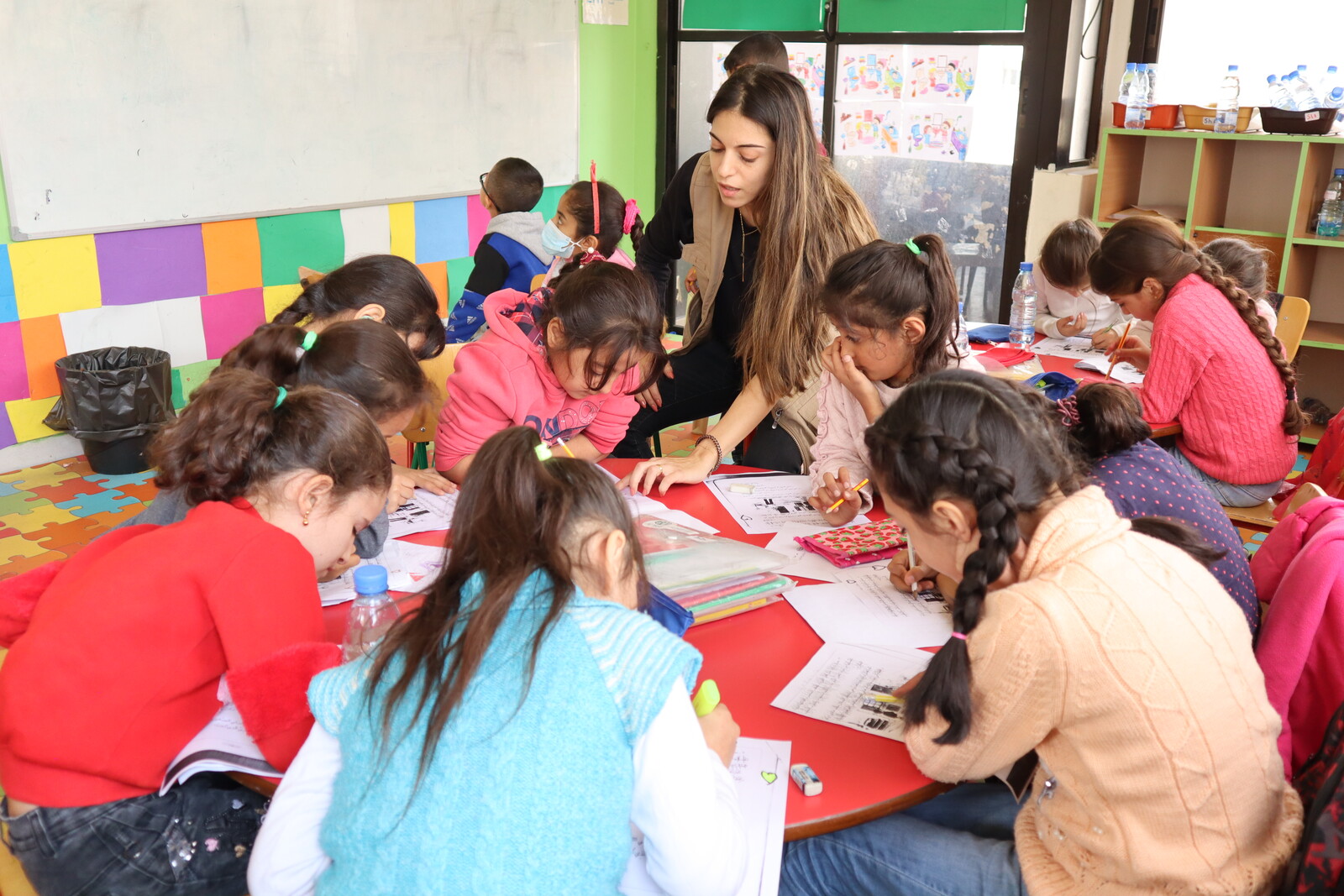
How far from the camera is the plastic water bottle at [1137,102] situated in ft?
14.4

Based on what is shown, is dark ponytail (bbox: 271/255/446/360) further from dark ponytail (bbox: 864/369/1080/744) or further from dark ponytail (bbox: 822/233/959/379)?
dark ponytail (bbox: 864/369/1080/744)

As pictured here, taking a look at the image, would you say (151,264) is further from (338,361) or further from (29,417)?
(338,361)

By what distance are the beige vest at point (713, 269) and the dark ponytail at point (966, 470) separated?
1300 millimetres

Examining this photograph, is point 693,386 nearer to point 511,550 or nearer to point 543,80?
point 511,550

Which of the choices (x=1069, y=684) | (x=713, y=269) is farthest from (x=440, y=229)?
(x=1069, y=684)

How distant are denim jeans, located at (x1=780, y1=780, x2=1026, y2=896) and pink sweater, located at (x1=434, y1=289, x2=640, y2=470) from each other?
1.07 meters

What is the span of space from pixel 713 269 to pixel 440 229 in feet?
8.66

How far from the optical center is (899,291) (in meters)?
2.03

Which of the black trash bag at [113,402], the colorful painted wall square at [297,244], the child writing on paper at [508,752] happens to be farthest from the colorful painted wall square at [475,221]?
the child writing on paper at [508,752]

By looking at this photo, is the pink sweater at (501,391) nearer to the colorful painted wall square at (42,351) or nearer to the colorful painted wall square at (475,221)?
the colorful painted wall square at (42,351)

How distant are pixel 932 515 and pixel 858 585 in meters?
0.45

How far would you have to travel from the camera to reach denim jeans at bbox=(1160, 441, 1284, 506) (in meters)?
2.66

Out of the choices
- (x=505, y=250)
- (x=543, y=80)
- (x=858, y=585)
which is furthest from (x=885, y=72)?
(x=858, y=585)

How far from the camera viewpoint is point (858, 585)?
63.0 inches
